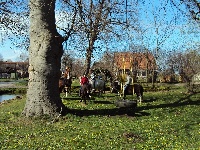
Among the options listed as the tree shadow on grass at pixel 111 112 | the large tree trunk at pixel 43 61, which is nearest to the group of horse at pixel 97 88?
the tree shadow on grass at pixel 111 112

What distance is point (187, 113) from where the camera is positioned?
16609mm

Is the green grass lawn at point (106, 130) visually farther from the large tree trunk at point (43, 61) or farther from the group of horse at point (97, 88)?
the group of horse at point (97, 88)

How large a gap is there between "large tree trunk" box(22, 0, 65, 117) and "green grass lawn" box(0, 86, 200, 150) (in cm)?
69

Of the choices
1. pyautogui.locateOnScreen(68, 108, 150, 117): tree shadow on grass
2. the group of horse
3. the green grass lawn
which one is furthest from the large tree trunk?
the group of horse

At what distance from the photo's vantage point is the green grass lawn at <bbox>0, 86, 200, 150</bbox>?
A: 33.8 ft

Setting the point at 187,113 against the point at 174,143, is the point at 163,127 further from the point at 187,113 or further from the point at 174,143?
the point at 187,113

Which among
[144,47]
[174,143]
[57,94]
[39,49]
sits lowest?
[174,143]

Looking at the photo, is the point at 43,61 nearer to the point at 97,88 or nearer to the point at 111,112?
the point at 111,112

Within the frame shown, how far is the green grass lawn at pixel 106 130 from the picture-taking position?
33.8 ft

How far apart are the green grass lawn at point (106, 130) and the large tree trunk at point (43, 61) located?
2.26 ft

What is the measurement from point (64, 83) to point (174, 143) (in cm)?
1609

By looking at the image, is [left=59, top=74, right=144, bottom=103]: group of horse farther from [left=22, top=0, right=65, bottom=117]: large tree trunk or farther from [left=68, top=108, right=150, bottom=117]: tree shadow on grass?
[left=22, top=0, right=65, bottom=117]: large tree trunk

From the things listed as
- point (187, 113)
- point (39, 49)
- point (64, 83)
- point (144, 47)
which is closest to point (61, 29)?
point (39, 49)

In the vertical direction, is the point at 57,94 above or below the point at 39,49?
below
